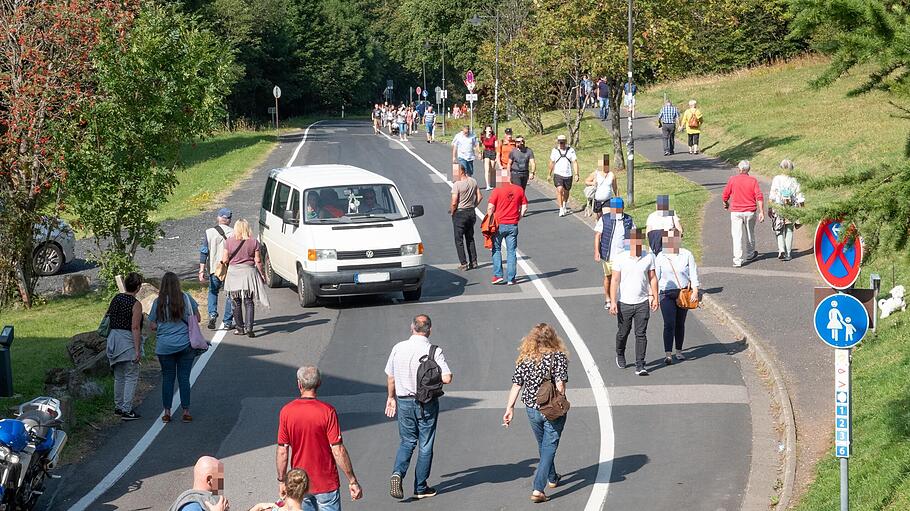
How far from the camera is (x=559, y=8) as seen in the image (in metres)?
32.8

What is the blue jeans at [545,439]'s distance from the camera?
9805 millimetres

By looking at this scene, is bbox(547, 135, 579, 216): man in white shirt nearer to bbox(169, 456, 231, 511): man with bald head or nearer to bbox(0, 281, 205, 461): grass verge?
bbox(0, 281, 205, 461): grass verge

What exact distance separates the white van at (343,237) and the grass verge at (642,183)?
19.1ft

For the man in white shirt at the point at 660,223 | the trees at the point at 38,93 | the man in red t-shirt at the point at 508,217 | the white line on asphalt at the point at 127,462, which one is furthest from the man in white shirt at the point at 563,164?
the white line on asphalt at the point at 127,462

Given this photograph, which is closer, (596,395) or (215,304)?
(596,395)

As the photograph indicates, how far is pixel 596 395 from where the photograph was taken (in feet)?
43.0

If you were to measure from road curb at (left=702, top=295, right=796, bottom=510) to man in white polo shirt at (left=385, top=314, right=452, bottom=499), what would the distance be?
2990 mm

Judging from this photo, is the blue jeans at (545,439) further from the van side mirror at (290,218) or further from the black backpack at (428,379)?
the van side mirror at (290,218)

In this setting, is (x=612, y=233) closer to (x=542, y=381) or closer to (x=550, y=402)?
(x=542, y=381)

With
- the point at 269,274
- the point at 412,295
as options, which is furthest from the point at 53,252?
the point at 412,295

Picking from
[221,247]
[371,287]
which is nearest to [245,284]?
[221,247]

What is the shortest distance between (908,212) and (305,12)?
326ft

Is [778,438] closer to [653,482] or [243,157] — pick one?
[653,482]

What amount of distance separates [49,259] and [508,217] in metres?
11.1
